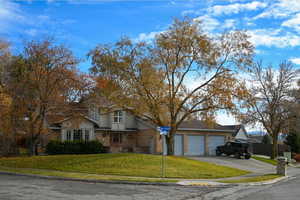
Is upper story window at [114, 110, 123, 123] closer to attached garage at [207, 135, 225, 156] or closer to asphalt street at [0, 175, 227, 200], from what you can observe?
attached garage at [207, 135, 225, 156]

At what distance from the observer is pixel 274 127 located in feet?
133

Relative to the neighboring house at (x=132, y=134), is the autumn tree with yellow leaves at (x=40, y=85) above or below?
Answer: above

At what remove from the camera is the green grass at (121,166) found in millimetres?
20766

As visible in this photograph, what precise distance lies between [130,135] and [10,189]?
1097 inches

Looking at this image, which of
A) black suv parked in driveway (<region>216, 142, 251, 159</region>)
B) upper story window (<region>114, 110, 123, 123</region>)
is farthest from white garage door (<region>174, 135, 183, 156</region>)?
upper story window (<region>114, 110, 123, 123</region>)

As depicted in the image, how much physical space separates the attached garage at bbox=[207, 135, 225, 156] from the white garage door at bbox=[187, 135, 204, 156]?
1067mm

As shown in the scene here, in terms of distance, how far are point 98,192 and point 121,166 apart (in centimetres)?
831

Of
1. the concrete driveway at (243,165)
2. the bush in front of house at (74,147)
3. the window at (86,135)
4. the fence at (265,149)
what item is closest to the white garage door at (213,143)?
the concrete driveway at (243,165)

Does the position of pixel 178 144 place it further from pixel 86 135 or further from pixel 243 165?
pixel 86 135

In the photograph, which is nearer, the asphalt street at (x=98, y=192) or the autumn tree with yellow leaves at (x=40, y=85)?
the asphalt street at (x=98, y=192)

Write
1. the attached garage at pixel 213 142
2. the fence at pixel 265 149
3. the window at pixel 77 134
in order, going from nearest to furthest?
the window at pixel 77 134 < the attached garage at pixel 213 142 < the fence at pixel 265 149

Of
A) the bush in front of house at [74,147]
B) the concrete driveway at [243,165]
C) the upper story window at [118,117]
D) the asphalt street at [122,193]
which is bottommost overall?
the concrete driveway at [243,165]

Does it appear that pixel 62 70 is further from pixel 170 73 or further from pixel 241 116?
pixel 241 116

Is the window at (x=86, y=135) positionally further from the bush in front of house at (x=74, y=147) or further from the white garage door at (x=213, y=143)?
the white garage door at (x=213, y=143)
